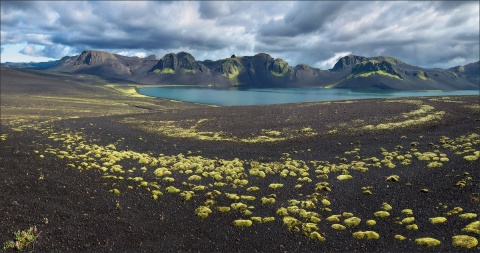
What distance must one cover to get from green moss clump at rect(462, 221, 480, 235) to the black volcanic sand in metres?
0.27

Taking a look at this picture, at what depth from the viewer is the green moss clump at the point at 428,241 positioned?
14.8 meters

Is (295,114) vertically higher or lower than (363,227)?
higher

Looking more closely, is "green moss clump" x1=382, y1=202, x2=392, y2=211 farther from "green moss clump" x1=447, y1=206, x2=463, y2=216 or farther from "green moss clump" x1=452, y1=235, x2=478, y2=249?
"green moss clump" x1=452, y1=235, x2=478, y2=249

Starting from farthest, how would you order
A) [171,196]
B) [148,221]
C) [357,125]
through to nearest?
[357,125] → [171,196] → [148,221]

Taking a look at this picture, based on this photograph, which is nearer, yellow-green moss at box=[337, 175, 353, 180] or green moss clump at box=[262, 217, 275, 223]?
green moss clump at box=[262, 217, 275, 223]

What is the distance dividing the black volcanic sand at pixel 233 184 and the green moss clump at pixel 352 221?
574mm

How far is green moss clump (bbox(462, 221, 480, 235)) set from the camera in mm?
15219

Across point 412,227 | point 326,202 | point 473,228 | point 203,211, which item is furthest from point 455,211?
point 203,211

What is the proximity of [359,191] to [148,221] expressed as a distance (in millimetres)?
14917

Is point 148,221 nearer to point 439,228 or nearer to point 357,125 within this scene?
point 439,228

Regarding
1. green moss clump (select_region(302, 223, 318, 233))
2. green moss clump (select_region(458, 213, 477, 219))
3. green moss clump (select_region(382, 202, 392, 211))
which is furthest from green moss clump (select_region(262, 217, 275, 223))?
green moss clump (select_region(458, 213, 477, 219))

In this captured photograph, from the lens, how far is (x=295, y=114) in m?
62.8

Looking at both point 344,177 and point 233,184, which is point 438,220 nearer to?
point 344,177

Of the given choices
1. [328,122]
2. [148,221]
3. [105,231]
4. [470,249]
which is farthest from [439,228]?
[328,122]
